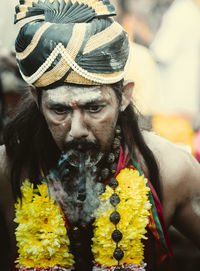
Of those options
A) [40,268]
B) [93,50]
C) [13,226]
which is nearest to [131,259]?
[40,268]

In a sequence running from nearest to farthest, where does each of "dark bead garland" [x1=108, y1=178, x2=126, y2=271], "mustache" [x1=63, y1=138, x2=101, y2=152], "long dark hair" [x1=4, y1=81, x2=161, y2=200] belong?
"mustache" [x1=63, y1=138, x2=101, y2=152], "dark bead garland" [x1=108, y1=178, x2=126, y2=271], "long dark hair" [x1=4, y1=81, x2=161, y2=200]

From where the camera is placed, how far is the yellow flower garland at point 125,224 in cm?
232

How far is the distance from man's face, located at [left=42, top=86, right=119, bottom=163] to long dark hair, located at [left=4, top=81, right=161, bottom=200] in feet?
0.91

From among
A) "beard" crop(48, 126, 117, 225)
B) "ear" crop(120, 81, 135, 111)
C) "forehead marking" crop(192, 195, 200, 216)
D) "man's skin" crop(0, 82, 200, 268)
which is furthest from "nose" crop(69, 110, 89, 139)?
"forehead marking" crop(192, 195, 200, 216)

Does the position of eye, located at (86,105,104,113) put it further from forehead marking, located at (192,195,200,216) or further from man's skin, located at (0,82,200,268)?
forehead marking, located at (192,195,200,216)

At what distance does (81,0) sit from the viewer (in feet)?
7.18

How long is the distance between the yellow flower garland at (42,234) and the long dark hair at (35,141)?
18cm

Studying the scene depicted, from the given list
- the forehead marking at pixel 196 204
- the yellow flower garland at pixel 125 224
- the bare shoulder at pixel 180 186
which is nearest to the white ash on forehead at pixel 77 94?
the yellow flower garland at pixel 125 224

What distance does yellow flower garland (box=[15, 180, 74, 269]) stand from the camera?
2.34 metres

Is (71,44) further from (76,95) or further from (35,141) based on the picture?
(35,141)

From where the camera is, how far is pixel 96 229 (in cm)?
236

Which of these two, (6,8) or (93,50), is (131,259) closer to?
(93,50)

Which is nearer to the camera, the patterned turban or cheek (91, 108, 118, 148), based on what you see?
the patterned turban

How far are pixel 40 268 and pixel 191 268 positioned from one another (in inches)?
76.2
